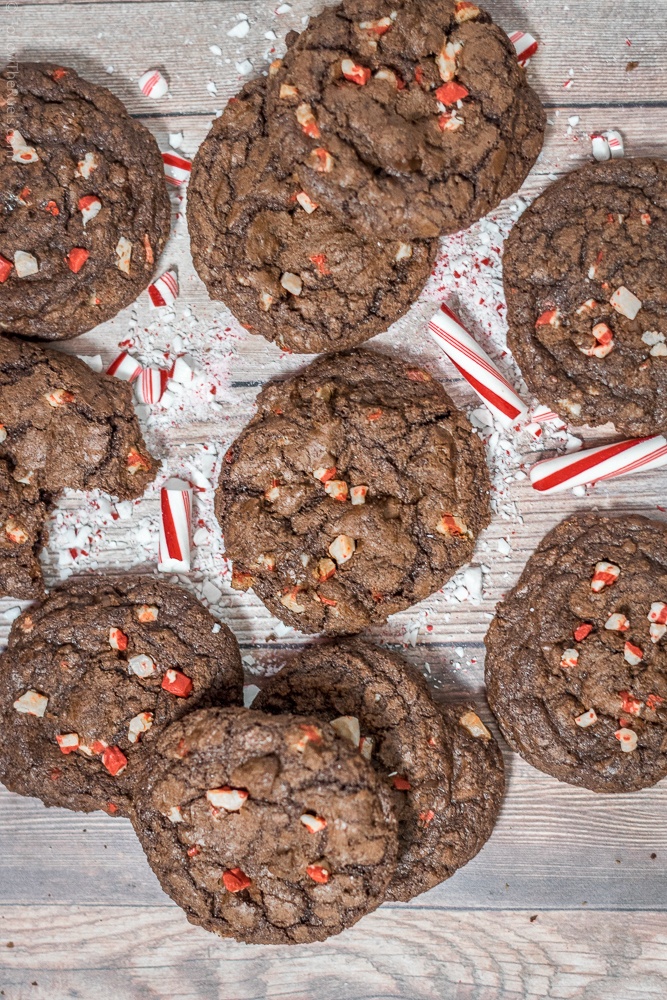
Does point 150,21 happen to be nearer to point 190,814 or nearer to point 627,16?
point 627,16

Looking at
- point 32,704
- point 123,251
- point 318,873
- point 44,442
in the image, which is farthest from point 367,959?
point 123,251

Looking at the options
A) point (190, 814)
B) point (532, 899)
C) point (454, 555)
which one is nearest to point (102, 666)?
point (190, 814)

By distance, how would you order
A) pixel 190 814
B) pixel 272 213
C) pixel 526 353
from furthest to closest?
1. pixel 526 353
2. pixel 272 213
3. pixel 190 814

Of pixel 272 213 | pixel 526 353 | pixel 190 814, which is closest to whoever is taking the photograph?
pixel 190 814

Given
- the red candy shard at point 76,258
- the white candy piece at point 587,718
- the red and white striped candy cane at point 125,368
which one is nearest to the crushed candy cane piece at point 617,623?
the white candy piece at point 587,718

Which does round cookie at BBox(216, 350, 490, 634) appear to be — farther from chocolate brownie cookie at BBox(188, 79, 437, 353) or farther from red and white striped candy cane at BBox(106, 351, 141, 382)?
red and white striped candy cane at BBox(106, 351, 141, 382)

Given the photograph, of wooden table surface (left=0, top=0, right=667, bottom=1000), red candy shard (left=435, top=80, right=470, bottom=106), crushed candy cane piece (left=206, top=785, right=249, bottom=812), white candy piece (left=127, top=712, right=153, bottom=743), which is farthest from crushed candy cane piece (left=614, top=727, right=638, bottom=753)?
red candy shard (left=435, top=80, right=470, bottom=106)
